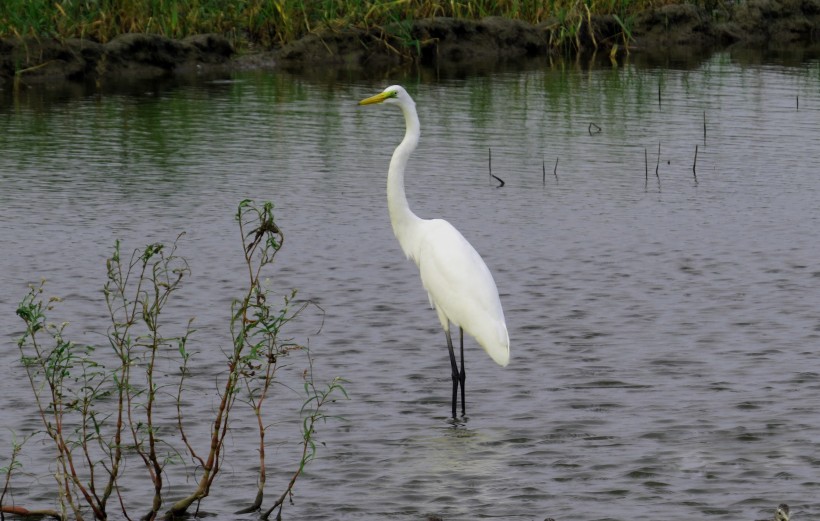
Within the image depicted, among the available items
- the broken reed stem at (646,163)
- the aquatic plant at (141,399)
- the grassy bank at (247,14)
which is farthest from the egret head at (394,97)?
the grassy bank at (247,14)

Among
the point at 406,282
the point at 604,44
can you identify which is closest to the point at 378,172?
the point at 406,282

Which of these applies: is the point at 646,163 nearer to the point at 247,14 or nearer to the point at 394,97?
the point at 394,97

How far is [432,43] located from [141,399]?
62.9 ft

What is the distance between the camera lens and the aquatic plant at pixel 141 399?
216 inches

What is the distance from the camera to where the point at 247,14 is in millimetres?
25719

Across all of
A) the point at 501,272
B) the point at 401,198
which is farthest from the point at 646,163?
the point at 401,198

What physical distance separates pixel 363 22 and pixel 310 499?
20106 millimetres

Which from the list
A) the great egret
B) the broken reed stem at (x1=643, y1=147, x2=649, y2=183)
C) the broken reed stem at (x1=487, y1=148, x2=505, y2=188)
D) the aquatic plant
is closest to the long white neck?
the great egret

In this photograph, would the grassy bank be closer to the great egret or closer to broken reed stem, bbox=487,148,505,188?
broken reed stem, bbox=487,148,505,188

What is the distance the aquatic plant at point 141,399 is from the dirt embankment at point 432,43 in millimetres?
13927

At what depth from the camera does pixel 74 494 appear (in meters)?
6.30

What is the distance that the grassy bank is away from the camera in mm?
23062

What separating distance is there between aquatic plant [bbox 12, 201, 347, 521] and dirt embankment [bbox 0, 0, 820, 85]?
45.7 feet

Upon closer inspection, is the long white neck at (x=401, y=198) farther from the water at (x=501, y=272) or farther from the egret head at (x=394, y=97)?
the water at (x=501, y=272)
